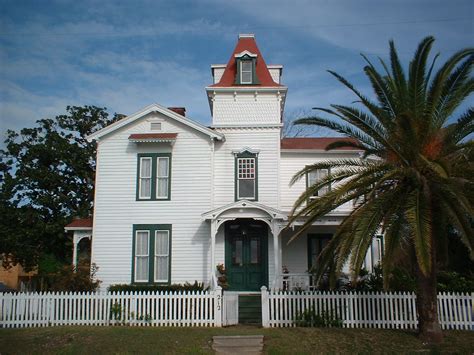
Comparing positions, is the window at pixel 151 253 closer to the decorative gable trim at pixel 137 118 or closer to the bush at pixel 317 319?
the decorative gable trim at pixel 137 118

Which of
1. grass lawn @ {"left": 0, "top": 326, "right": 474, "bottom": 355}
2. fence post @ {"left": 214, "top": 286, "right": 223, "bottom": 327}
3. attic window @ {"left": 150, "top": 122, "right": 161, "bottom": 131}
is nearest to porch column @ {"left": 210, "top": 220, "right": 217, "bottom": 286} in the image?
fence post @ {"left": 214, "top": 286, "right": 223, "bottom": 327}

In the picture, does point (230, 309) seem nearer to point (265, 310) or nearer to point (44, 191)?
point (265, 310)

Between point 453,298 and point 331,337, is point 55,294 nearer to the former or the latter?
point 331,337

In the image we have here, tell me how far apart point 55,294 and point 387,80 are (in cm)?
1305

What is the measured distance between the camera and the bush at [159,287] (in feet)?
68.9

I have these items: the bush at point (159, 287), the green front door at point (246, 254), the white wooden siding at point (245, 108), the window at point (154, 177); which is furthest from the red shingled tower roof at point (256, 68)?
the bush at point (159, 287)

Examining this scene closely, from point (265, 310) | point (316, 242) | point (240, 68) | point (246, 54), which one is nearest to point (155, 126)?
point (240, 68)

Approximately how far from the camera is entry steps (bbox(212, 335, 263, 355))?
14.5 m

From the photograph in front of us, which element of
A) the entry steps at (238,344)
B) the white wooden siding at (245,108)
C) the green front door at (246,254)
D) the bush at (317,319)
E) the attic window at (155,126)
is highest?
the white wooden siding at (245,108)

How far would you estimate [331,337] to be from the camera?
1536 centimetres

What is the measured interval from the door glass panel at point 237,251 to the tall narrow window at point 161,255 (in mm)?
2809

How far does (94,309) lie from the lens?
18.3m

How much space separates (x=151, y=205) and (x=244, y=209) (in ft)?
13.5

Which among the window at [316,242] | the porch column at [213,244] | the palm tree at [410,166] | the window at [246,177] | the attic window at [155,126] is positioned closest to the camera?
the palm tree at [410,166]
